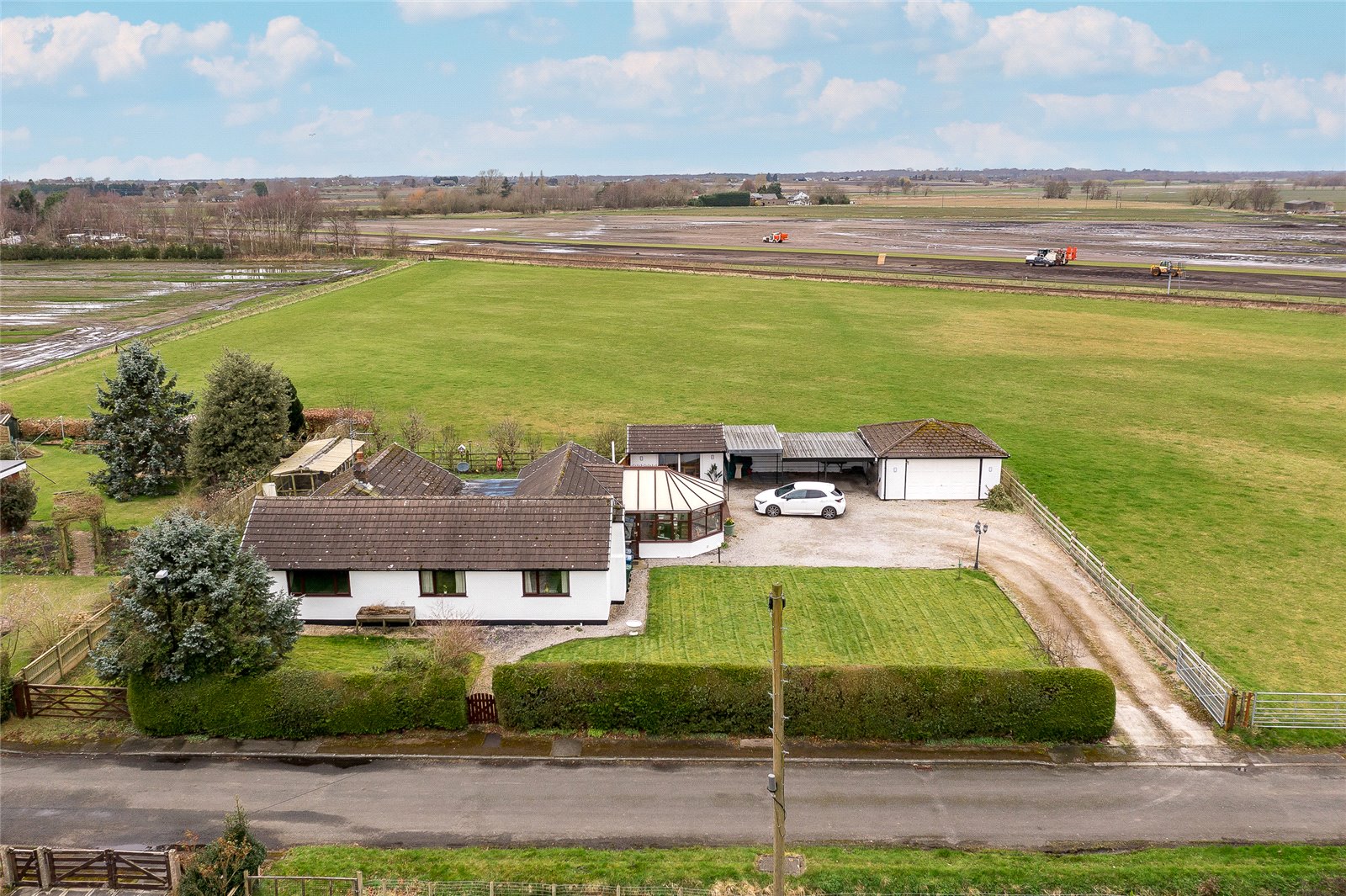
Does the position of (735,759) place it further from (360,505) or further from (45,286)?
(45,286)

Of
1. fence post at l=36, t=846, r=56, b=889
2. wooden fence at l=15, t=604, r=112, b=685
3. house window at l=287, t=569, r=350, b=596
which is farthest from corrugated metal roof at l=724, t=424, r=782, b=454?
fence post at l=36, t=846, r=56, b=889

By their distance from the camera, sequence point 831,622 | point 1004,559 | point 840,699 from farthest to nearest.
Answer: point 1004,559, point 831,622, point 840,699

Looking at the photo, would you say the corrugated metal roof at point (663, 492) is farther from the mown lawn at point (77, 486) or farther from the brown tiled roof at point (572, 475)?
the mown lawn at point (77, 486)

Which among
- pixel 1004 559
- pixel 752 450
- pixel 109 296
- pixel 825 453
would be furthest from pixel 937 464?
pixel 109 296

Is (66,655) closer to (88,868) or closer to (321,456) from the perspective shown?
(88,868)

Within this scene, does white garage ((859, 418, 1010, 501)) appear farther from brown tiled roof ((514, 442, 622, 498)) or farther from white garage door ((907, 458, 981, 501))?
brown tiled roof ((514, 442, 622, 498))
